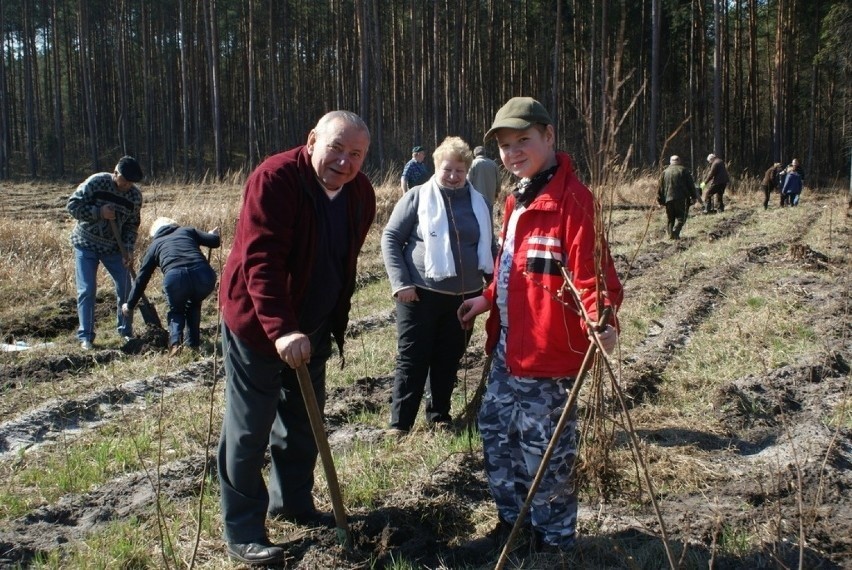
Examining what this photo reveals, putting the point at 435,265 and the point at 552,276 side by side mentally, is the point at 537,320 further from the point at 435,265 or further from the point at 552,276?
the point at 435,265

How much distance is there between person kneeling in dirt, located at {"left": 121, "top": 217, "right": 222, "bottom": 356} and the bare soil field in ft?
0.96

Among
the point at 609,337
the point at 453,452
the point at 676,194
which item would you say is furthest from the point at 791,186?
the point at 609,337

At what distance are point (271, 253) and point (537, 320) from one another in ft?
3.34

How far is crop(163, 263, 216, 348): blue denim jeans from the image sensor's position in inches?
266

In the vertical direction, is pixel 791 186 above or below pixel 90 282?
above

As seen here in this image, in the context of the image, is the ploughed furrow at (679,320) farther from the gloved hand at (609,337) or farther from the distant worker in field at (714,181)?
the distant worker in field at (714,181)

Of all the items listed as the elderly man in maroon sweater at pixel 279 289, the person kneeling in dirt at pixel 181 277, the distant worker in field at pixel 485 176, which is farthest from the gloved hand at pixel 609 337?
the distant worker in field at pixel 485 176

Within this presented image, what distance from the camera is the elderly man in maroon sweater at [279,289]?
2799 mm

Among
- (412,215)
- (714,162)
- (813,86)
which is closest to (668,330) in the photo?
(412,215)

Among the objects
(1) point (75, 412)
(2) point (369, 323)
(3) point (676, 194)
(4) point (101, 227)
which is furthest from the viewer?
(3) point (676, 194)

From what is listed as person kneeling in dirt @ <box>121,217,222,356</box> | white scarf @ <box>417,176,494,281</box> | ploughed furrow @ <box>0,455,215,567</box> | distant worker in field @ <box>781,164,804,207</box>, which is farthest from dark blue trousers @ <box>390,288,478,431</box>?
distant worker in field @ <box>781,164,804,207</box>

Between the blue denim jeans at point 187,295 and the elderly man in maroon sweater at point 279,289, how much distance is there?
382cm

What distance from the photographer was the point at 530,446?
296 cm

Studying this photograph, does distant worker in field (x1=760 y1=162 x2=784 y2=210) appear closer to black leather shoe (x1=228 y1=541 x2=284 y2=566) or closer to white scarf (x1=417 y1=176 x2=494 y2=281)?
white scarf (x1=417 y1=176 x2=494 y2=281)
